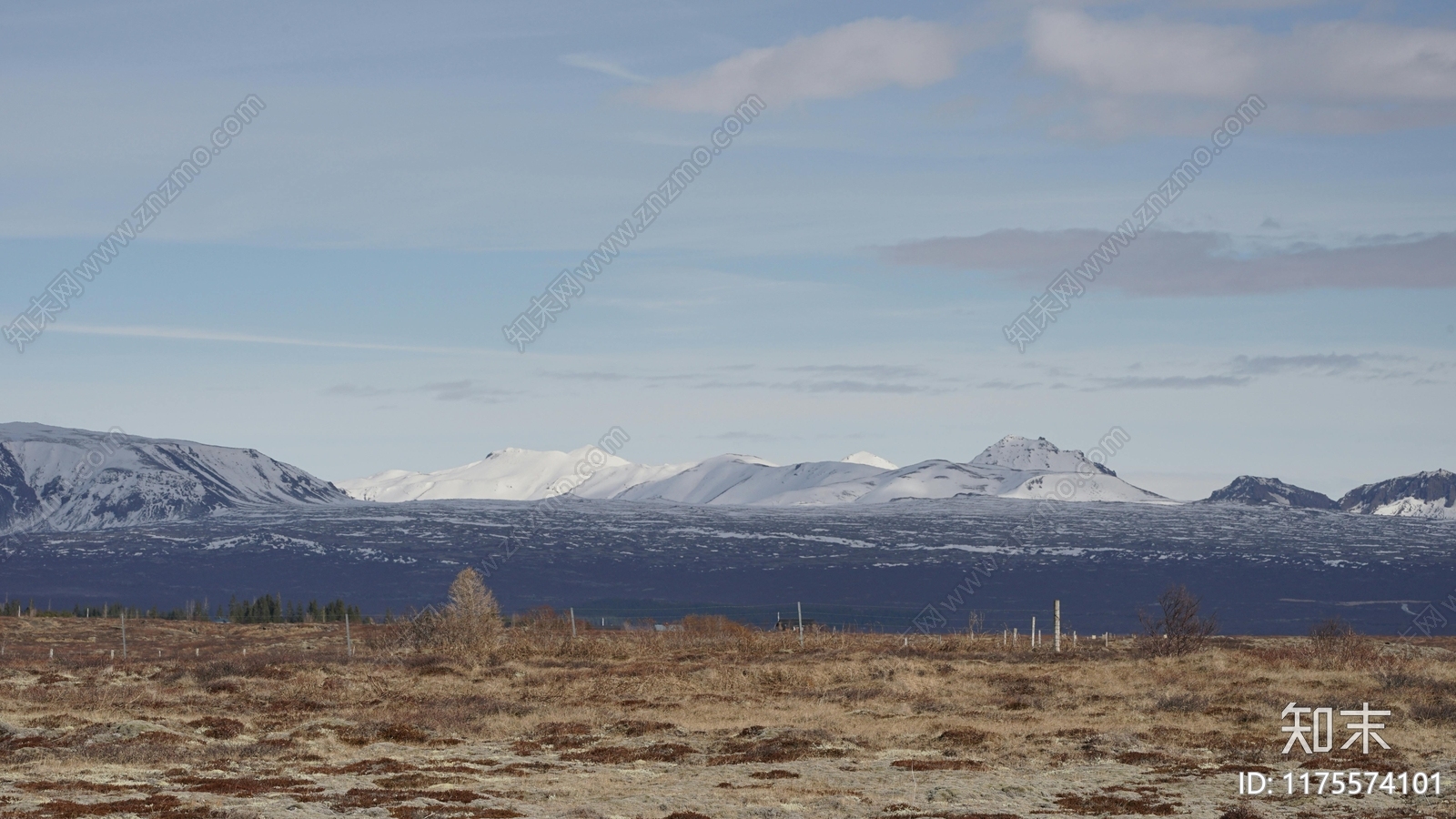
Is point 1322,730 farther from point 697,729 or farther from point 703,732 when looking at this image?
point 697,729

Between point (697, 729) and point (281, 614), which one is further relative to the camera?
point (281, 614)

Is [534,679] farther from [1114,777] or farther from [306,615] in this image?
[306,615]

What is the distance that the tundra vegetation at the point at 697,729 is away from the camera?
69.0 ft

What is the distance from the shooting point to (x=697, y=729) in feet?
103

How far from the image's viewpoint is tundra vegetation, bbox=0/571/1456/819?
21.0 meters

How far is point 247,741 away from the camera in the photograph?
95.2 ft

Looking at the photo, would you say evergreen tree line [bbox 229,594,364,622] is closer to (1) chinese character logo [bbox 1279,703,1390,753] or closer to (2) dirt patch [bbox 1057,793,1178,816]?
(1) chinese character logo [bbox 1279,703,1390,753]

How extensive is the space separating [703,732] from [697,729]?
1.42 feet

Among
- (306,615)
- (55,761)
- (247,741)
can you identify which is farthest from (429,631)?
(306,615)

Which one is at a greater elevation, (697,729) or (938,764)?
(938,764)

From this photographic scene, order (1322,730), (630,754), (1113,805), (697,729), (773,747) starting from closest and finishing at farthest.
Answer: (1113,805) < (630,754) < (773,747) < (1322,730) < (697,729)

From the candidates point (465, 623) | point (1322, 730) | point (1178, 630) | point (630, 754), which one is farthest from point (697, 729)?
point (1178, 630)

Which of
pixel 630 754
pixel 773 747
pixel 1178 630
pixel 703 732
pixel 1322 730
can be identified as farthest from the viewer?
pixel 1178 630

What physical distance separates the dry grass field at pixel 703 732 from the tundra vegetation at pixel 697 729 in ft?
0.36
